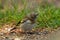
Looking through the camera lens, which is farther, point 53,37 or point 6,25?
point 6,25

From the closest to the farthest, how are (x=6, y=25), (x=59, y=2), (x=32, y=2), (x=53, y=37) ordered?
(x=53, y=37)
(x=6, y=25)
(x=32, y=2)
(x=59, y=2)

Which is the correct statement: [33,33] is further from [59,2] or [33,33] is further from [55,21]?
[59,2]

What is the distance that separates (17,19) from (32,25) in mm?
1209

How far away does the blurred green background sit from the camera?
1061cm

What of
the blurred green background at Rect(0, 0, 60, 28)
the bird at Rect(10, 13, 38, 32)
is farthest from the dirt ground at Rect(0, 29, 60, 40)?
the blurred green background at Rect(0, 0, 60, 28)

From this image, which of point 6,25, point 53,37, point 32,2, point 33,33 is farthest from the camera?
point 32,2

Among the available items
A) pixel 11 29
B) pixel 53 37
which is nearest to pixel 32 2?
pixel 11 29

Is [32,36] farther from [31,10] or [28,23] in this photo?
[31,10]

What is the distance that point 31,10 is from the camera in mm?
11383

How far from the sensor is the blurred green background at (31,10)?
10.6 m

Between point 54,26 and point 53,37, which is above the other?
point 54,26

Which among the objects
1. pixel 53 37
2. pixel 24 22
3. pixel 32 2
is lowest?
pixel 53 37

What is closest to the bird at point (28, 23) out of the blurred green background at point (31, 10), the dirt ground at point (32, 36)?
the dirt ground at point (32, 36)

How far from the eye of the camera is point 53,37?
9172 millimetres
